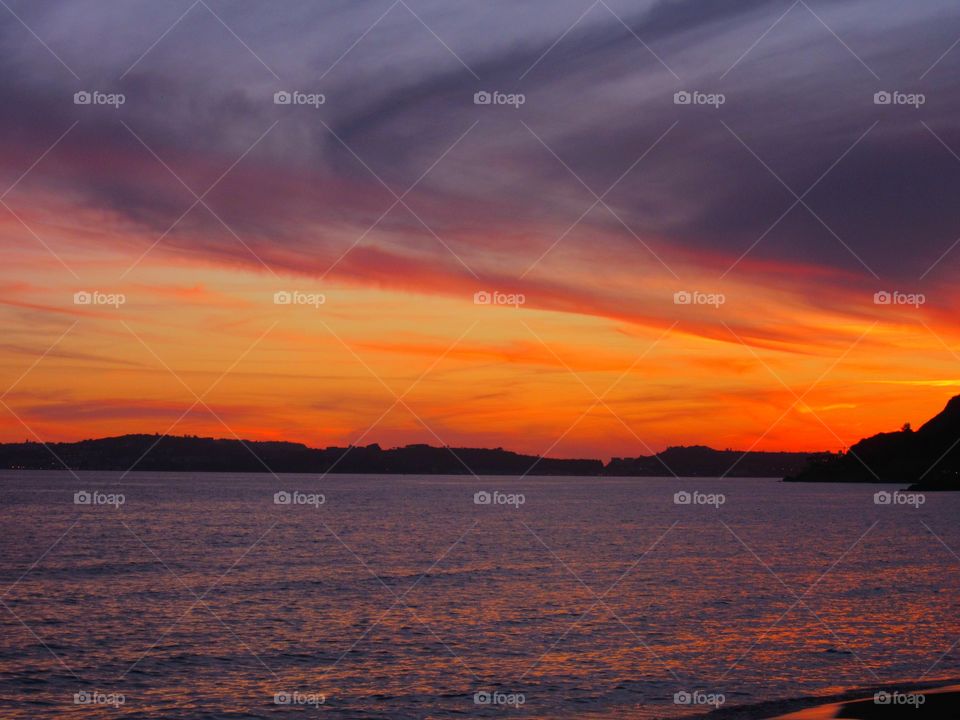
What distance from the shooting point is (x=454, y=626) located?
→ 40.2 metres

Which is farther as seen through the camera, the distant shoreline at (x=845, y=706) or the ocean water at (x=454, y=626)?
the ocean water at (x=454, y=626)

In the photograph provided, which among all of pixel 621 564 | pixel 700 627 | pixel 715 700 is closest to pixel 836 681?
pixel 715 700

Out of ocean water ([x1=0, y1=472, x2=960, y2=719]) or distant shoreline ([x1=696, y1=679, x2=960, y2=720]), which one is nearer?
distant shoreline ([x1=696, y1=679, x2=960, y2=720])

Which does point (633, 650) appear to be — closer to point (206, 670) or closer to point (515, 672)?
point (515, 672)

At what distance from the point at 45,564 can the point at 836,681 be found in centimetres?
5289

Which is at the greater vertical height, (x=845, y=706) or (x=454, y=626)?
(x=454, y=626)

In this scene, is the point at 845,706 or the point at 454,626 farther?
the point at 454,626

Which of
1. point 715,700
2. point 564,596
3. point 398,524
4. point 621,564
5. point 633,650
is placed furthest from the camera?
point 398,524

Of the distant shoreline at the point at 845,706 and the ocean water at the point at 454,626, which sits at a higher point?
the ocean water at the point at 454,626

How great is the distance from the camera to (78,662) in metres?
32.8

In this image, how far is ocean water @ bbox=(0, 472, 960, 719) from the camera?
94.2ft

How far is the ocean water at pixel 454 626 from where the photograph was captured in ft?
94.2

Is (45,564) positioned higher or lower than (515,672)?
higher

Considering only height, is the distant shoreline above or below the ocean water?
below
